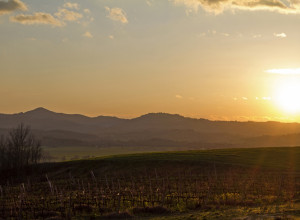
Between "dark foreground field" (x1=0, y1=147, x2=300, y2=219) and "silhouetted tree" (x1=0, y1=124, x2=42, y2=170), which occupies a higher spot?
"silhouetted tree" (x1=0, y1=124, x2=42, y2=170)

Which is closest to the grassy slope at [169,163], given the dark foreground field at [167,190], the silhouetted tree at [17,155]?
the dark foreground field at [167,190]

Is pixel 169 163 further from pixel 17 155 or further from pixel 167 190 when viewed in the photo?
pixel 17 155

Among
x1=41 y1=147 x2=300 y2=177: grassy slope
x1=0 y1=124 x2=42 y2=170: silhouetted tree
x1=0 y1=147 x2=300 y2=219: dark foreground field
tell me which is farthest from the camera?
x1=0 y1=124 x2=42 y2=170: silhouetted tree

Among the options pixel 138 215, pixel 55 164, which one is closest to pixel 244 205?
pixel 138 215

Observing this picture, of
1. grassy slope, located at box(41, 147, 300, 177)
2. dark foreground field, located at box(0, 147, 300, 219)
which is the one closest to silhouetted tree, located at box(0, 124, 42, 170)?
dark foreground field, located at box(0, 147, 300, 219)

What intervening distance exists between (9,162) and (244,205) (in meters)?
74.6

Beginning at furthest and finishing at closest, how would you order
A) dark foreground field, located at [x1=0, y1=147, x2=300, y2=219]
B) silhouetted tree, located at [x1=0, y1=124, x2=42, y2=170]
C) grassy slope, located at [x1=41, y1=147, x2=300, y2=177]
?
silhouetted tree, located at [x1=0, y1=124, x2=42, y2=170] → grassy slope, located at [x1=41, y1=147, x2=300, y2=177] → dark foreground field, located at [x1=0, y1=147, x2=300, y2=219]

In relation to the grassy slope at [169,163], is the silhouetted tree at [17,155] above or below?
above

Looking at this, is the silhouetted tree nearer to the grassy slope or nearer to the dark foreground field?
the dark foreground field

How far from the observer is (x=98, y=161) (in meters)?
84.8

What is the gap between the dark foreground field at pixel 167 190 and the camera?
29.9 meters

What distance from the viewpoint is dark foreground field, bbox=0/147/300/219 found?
29891 millimetres

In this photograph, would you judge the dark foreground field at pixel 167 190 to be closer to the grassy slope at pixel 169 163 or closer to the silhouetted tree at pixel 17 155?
the grassy slope at pixel 169 163

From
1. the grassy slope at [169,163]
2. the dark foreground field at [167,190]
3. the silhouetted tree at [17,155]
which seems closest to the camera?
the dark foreground field at [167,190]
